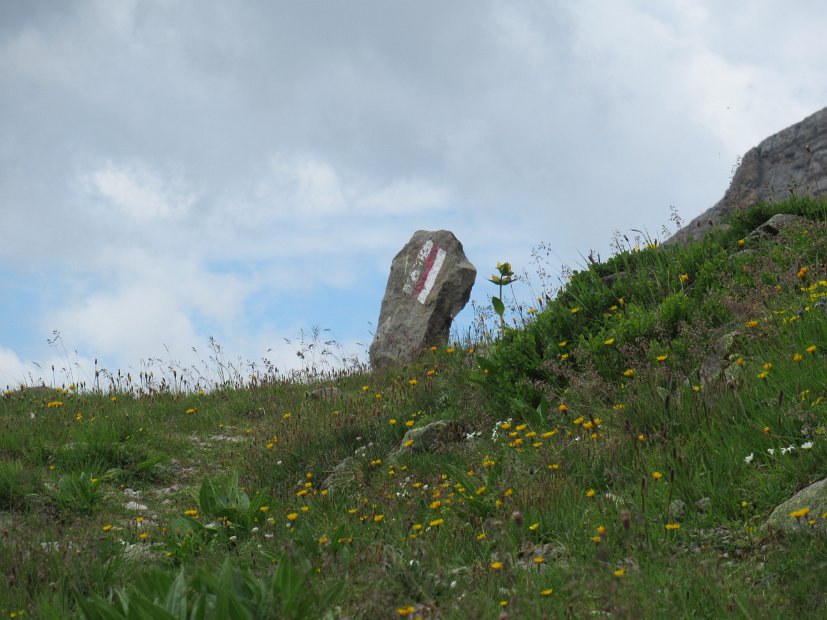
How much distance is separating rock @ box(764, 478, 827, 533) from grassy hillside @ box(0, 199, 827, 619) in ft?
0.13

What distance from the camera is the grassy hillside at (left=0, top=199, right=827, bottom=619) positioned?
143 inches

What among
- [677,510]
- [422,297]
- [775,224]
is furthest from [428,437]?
[422,297]

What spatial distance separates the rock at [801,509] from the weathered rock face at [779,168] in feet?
31.7

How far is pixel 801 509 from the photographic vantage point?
13.4 feet

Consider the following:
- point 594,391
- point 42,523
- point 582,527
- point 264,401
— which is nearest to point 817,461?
point 582,527

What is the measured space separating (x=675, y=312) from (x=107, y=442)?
6.12 metres

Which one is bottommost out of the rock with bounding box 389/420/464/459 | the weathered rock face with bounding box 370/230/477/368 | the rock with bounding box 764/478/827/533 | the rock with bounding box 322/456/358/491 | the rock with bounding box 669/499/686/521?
the rock with bounding box 764/478/827/533

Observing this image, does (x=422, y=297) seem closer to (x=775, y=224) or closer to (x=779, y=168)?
(x=775, y=224)

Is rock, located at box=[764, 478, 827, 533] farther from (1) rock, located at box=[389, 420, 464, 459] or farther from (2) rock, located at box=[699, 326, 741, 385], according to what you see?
(1) rock, located at box=[389, 420, 464, 459]

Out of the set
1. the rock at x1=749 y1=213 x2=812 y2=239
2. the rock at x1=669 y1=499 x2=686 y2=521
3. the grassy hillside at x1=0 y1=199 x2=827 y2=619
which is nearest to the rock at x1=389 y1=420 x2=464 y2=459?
the grassy hillside at x1=0 y1=199 x2=827 y2=619

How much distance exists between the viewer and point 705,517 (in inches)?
177

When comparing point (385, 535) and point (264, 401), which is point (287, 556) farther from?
point (264, 401)

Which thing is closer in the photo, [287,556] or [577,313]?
[287,556]

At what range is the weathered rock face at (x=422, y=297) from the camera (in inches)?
499
